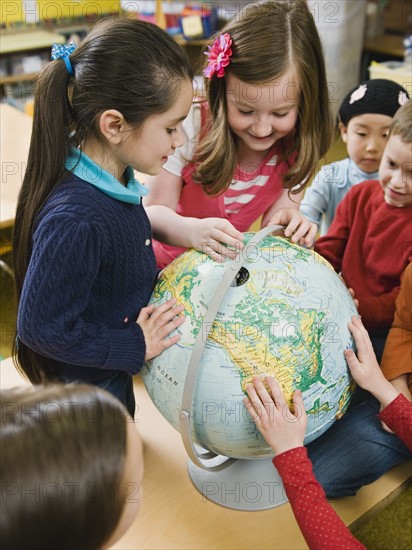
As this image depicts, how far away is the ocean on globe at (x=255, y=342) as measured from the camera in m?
1.21

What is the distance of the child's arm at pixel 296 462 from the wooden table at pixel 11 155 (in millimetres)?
1266

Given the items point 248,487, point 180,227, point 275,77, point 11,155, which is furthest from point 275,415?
point 11,155

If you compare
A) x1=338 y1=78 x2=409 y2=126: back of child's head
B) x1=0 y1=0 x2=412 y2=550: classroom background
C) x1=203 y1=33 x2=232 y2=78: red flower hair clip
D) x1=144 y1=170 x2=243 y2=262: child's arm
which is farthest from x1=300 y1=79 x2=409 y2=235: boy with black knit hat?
x1=203 y1=33 x2=232 y2=78: red flower hair clip

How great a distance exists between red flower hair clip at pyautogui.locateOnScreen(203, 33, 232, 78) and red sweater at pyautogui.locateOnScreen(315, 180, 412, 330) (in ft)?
2.05

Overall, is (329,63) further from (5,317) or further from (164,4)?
(5,317)

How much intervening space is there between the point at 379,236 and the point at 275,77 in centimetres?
58

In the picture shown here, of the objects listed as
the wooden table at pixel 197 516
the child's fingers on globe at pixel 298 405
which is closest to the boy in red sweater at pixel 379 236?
the wooden table at pixel 197 516

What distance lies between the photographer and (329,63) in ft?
13.7

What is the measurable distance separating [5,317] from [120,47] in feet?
5.81

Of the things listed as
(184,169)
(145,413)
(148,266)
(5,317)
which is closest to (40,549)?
(148,266)

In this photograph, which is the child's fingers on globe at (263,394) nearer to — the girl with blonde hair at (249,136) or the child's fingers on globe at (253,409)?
the child's fingers on globe at (253,409)

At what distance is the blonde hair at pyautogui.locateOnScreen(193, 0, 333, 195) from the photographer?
56.9 inches

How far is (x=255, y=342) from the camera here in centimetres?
120

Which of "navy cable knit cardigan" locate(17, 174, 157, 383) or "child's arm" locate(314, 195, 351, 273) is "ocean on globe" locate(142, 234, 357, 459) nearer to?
"navy cable knit cardigan" locate(17, 174, 157, 383)
